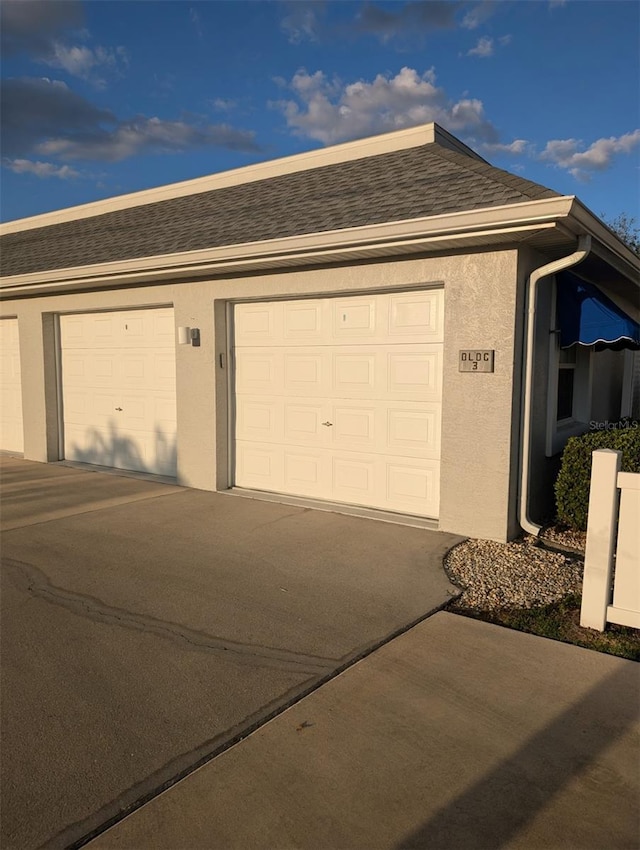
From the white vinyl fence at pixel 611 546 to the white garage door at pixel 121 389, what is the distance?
636 cm

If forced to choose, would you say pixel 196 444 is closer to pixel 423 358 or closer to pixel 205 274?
pixel 205 274

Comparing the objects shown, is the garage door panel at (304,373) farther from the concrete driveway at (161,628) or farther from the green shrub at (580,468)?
the green shrub at (580,468)

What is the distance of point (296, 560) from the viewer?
219 inches

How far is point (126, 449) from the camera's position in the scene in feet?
32.3

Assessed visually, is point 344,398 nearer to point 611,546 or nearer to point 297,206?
point 297,206

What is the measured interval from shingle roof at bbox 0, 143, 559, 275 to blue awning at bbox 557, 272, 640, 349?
1543 mm

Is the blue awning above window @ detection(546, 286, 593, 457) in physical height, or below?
above

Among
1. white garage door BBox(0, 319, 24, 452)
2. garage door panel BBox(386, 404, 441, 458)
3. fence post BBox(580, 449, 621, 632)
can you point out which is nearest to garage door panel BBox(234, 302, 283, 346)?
garage door panel BBox(386, 404, 441, 458)

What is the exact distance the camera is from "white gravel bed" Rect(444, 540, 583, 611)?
4.72 m

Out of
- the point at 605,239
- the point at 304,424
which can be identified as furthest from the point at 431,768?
the point at 605,239

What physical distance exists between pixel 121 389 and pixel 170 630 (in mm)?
6290

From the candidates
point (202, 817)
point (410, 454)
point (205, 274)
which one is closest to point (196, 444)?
point (205, 274)

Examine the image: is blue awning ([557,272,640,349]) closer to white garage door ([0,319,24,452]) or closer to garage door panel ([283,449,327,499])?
garage door panel ([283,449,327,499])

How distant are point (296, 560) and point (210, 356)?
3.54 metres
